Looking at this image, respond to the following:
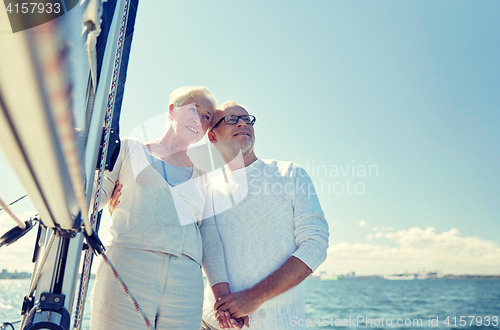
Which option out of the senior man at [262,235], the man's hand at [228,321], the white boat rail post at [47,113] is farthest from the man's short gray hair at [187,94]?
the white boat rail post at [47,113]

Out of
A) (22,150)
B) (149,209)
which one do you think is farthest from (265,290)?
(22,150)

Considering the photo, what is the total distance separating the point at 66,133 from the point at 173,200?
52.3 inches

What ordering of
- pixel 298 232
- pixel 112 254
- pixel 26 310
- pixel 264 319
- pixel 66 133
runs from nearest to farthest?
pixel 66 133, pixel 26 310, pixel 112 254, pixel 264 319, pixel 298 232

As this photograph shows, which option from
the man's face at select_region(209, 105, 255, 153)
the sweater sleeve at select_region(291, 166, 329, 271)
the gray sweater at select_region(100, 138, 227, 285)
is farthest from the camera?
the man's face at select_region(209, 105, 255, 153)

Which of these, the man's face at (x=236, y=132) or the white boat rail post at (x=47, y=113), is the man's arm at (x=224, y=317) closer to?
the man's face at (x=236, y=132)

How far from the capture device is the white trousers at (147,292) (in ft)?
4.85

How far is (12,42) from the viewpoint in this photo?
14.5 inches

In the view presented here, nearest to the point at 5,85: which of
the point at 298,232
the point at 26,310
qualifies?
the point at 26,310

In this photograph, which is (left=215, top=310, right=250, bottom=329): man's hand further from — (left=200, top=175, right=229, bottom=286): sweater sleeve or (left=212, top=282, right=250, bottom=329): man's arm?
(left=200, top=175, right=229, bottom=286): sweater sleeve

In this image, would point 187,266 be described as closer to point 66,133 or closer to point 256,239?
point 256,239

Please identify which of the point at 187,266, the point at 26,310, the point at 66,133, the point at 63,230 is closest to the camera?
the point at 66,133

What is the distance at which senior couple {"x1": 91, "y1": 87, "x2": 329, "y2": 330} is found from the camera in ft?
5.17

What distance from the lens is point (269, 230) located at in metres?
2.23

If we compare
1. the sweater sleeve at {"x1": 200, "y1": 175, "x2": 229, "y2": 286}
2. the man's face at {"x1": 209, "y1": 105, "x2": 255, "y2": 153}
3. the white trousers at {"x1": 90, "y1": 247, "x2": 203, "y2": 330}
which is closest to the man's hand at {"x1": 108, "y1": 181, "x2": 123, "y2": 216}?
the white trousers at {"x1": 90, "y1": 247, "x2": 203, "y2": 330}
